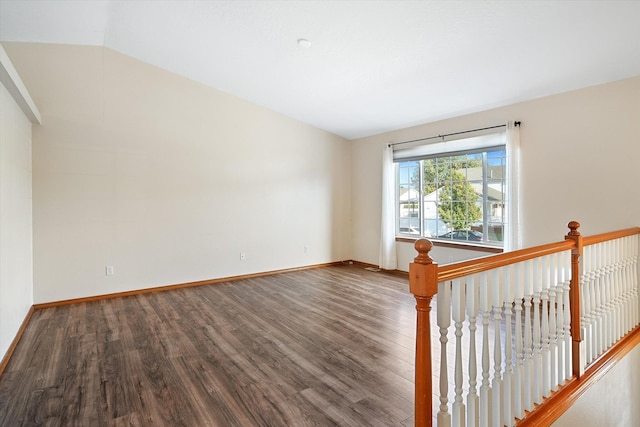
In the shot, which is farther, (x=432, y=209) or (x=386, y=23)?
(x=432, y=209)

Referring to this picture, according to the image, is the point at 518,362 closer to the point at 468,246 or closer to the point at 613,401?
the point at 613,401

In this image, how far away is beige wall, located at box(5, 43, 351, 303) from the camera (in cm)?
383

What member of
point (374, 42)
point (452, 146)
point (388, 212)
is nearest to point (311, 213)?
point (388, 212)

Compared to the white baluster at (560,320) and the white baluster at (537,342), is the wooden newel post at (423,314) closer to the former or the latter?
the white baluster at (537,342)

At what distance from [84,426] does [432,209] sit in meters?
4.82

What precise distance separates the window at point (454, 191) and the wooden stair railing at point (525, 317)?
5.15ft

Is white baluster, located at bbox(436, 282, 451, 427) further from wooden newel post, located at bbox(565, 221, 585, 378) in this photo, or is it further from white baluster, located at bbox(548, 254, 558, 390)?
wooden newel post, located at bbox(565, 221, 585, 378)

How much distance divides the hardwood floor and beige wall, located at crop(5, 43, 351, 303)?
2.21 feet

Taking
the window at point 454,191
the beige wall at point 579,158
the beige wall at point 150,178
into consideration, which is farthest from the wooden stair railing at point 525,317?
the beige wall at point 150,178

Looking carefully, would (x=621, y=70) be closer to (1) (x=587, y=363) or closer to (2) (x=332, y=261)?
(1) (x=587, y=363)

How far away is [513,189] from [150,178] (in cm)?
477

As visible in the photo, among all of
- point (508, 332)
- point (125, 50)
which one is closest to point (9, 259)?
point (125, 50)

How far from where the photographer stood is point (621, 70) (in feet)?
10.1

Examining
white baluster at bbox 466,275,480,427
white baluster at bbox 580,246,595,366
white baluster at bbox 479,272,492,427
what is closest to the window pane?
white baluster at bbox 580,246,595,366
